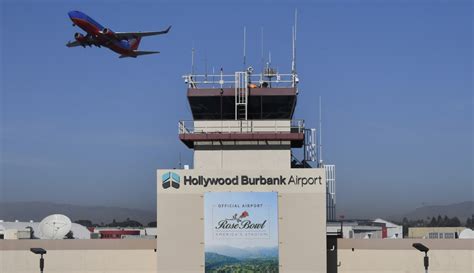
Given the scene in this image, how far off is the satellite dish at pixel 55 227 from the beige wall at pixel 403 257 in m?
17.3

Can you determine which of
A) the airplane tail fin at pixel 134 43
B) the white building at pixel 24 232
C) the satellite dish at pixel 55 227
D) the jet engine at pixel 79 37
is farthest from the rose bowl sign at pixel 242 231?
the airplane tail fin at pixel 134 43

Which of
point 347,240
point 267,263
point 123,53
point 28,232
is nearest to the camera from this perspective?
point 267,263

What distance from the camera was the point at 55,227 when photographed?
1966 inches

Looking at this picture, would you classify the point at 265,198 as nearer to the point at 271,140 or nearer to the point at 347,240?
the point at 271,140

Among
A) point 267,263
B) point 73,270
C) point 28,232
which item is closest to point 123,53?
point 28,232

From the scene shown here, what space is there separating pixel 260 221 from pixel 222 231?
1927mm

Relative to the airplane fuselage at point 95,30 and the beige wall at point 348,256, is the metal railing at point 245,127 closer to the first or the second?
the beige wall at point 348,256

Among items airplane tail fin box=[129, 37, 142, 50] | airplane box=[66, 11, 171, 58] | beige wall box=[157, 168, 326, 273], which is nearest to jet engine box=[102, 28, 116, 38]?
airplane box=[66, 11, 171, 58]

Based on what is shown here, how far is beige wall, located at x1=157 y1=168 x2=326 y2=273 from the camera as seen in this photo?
40312mm

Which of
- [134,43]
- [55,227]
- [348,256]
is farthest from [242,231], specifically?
[134,43]

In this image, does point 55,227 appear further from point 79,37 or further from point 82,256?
point 79,37

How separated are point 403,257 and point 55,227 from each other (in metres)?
20.9

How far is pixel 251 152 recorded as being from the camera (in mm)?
41406

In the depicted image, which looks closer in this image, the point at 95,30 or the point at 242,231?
the point at 242,231
